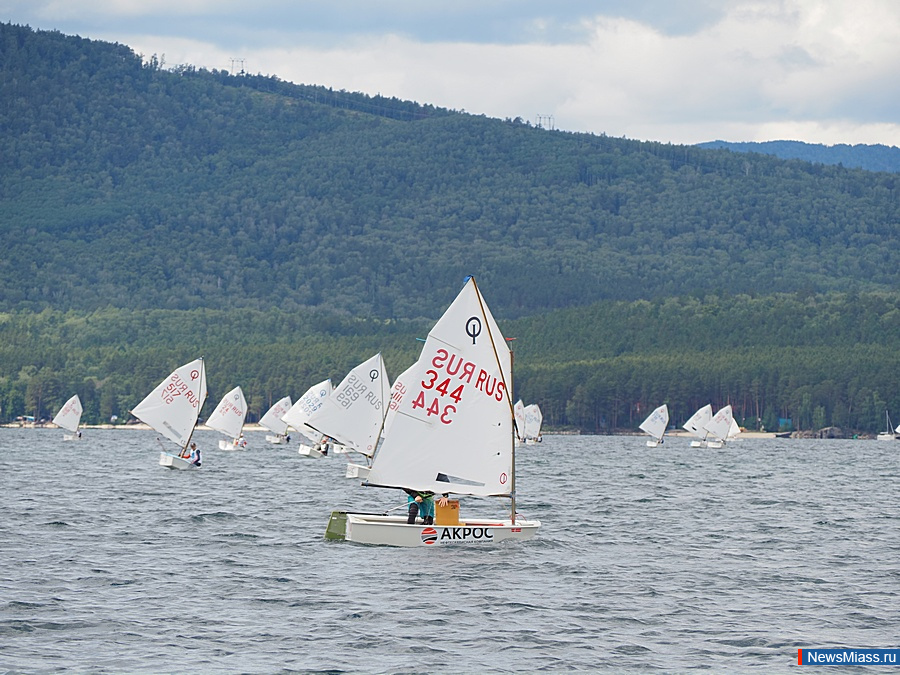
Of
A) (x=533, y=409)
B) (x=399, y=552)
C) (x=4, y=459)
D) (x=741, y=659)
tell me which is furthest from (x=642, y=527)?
(x=533, y=409)

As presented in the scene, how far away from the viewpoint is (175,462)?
90.2m

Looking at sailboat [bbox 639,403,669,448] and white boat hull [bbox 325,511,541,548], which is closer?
white boat hull [bbox 325,511,541,548]

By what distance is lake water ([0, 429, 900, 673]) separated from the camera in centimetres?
3045

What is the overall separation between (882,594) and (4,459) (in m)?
80.2

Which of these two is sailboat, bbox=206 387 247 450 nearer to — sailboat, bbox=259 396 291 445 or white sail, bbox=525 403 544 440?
sailboat, bbox=259 396 291 445

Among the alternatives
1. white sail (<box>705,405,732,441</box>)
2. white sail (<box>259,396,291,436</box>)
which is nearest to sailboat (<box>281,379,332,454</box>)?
white sail (<box>259,396,291,436</box>)

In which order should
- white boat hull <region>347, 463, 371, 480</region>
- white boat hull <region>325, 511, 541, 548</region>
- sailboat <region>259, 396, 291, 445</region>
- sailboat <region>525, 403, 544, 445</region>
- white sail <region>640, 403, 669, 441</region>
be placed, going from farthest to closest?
sailboat <region>525, 403, 544, 445</region> → white sail <region>640, 403, 669, 441</region> → sailboat <region>259, 396, 291, 445</region> → white boat hull <region>347, 463, 371, 480</region> → white boat hull <region>325, 511, 541, 548</region>

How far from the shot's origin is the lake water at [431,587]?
30453 mm

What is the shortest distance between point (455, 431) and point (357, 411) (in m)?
44.8

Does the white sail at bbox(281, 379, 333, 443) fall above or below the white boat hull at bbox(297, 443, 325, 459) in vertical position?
above

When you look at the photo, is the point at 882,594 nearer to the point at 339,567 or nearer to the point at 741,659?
the point at 741,659

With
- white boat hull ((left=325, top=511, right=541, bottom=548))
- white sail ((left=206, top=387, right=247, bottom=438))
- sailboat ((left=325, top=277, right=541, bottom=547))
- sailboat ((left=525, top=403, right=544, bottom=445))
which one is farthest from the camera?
sailboat ((left=525, top=403, right=544, bottom=445))

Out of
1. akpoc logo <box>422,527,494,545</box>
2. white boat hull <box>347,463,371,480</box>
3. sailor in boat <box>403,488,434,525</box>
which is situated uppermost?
sailor in boat <box>403,488,434,525</box>

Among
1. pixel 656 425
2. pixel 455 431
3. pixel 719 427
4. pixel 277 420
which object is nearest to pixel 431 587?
pixel 455 431
